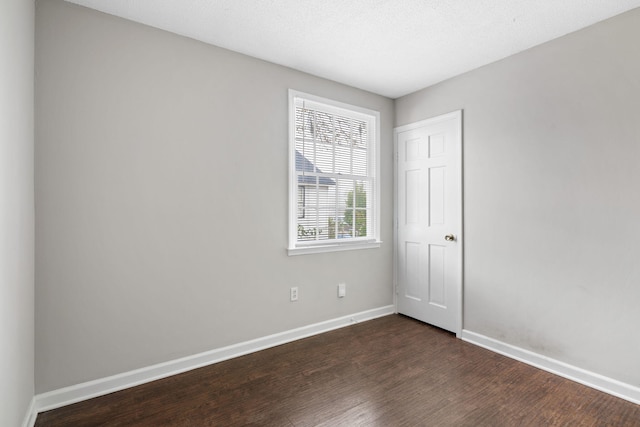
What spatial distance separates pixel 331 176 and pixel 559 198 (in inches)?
74.8

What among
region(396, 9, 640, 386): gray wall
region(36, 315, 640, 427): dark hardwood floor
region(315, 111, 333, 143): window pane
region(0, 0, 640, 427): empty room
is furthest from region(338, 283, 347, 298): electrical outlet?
region(315, 111, 333, 143): window pane

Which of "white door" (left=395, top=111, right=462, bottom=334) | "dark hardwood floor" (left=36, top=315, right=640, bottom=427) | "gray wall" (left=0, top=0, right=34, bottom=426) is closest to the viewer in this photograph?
"gray wall" (left=0, top=0, right=34, bottom=426)

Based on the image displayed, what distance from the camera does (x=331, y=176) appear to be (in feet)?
10.6

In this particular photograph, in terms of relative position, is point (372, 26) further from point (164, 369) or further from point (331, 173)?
point (164, 369)

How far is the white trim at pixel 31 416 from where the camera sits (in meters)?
1.74

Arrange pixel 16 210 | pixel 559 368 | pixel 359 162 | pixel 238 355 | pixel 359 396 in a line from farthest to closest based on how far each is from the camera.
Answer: pixel 359 162 → pixel 238 355 → pixel 559 368 → pixel 359 396 → pixel 16 210

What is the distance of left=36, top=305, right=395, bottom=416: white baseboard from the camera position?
1984 mm

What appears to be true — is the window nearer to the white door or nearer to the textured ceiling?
the white door

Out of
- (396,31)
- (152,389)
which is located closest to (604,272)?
(396,31)

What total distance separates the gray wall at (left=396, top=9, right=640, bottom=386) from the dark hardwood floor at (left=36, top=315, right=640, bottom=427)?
1.10 ft

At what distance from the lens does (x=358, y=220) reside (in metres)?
3.50

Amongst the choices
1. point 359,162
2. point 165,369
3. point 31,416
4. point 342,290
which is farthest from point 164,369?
point 359,162

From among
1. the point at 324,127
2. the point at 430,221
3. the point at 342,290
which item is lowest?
the point at 342,290

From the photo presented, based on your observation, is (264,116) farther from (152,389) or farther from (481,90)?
(152,389)
